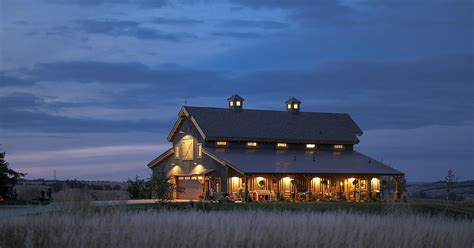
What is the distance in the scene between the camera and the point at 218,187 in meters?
52.0

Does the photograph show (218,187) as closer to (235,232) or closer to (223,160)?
(223,160)

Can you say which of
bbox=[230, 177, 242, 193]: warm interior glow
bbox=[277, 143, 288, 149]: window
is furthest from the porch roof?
bbox=[230, 177, 242, 193]: warm interior glow

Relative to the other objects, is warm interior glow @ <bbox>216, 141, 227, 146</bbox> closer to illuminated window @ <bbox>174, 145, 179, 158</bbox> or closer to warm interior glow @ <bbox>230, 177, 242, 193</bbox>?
warm interior glow @ <bbox>230, 177, 242, 193</bbox>

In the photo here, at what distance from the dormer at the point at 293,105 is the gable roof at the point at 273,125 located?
1.82 feet

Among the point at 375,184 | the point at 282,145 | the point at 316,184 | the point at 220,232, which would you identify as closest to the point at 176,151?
the point at 282,145

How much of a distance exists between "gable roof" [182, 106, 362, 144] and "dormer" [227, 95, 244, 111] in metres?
0.52

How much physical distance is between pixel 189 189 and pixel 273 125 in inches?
328

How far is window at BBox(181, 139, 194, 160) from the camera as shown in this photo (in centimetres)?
5500

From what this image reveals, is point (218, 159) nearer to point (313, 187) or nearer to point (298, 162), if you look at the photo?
point (298, 162)

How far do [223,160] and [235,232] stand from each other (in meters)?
33.2

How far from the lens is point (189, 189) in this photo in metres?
55.5

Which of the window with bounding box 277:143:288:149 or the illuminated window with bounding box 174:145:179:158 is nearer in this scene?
the window with bounding box 277:143:288:149

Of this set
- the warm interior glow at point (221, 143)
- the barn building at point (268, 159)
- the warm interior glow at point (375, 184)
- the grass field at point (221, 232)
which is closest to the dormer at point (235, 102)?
the barn building at point (268, 159)

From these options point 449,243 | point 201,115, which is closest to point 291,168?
point 201,115
